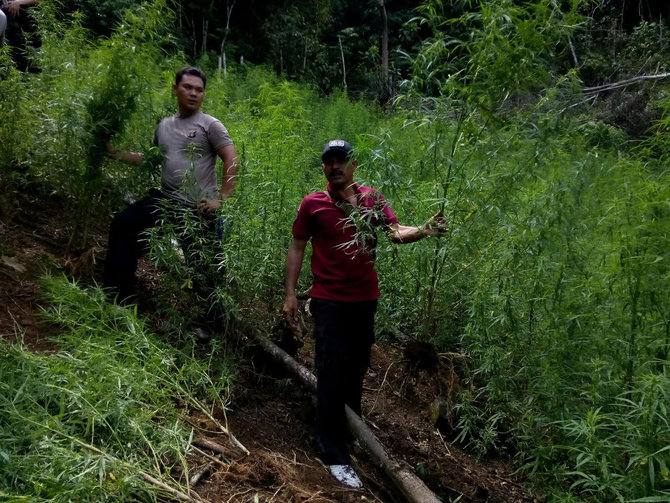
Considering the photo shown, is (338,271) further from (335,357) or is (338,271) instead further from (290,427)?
(290,427)

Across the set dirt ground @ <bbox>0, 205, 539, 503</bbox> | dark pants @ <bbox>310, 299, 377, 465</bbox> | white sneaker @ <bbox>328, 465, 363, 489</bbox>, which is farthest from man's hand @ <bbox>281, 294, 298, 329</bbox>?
white sneaker @ <bbox>328, 465, 363, 489</bbox>

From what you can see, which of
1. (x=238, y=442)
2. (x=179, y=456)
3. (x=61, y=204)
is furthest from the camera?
(x=61, y=204)

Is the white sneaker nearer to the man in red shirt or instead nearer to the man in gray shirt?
the man in red shirt

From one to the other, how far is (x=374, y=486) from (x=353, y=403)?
57 cm

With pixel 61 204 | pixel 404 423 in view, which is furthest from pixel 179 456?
pixel 61 204

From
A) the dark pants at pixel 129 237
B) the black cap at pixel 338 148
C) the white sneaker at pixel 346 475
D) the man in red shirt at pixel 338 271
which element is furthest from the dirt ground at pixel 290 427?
the black cap at pixel 338 148

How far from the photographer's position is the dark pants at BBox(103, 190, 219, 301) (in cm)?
400

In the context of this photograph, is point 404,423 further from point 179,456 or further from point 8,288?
point 8,288

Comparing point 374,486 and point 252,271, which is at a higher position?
point 252,271

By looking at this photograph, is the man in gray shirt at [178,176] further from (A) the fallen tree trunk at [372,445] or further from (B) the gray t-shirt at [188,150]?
(A) the fallen tree trunk at [372,445]

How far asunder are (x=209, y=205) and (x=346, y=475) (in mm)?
1879

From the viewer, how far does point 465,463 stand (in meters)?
3.82

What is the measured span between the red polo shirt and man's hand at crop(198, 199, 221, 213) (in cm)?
71

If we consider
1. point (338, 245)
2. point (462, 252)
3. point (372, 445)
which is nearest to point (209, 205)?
point (338, 245)
